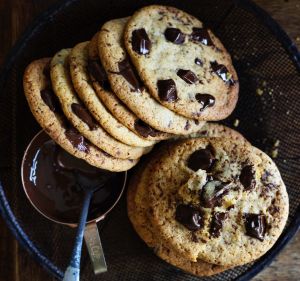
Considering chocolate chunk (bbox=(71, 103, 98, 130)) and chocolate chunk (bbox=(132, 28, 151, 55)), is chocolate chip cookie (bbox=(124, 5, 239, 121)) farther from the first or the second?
chocolate chunk (bbox=(71, 103, 98, 130))

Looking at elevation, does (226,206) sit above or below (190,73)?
below

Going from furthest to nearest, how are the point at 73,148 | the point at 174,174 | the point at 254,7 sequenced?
the point at 254,7 < the point at 174,174 < the point at 73,148

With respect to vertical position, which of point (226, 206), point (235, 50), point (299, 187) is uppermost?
point (235, 50)

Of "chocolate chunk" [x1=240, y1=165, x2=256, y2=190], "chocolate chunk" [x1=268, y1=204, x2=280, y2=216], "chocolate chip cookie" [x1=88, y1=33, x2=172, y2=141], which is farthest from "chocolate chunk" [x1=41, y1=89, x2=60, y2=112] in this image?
"chocolate chunk" [x1=268, y1=204, x2=280, y2=216]

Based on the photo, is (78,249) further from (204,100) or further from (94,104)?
(204,100)

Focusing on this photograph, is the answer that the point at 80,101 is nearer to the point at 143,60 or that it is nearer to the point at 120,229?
the point at 143,60

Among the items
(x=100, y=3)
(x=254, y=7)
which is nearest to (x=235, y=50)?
(x=254, y=7)
